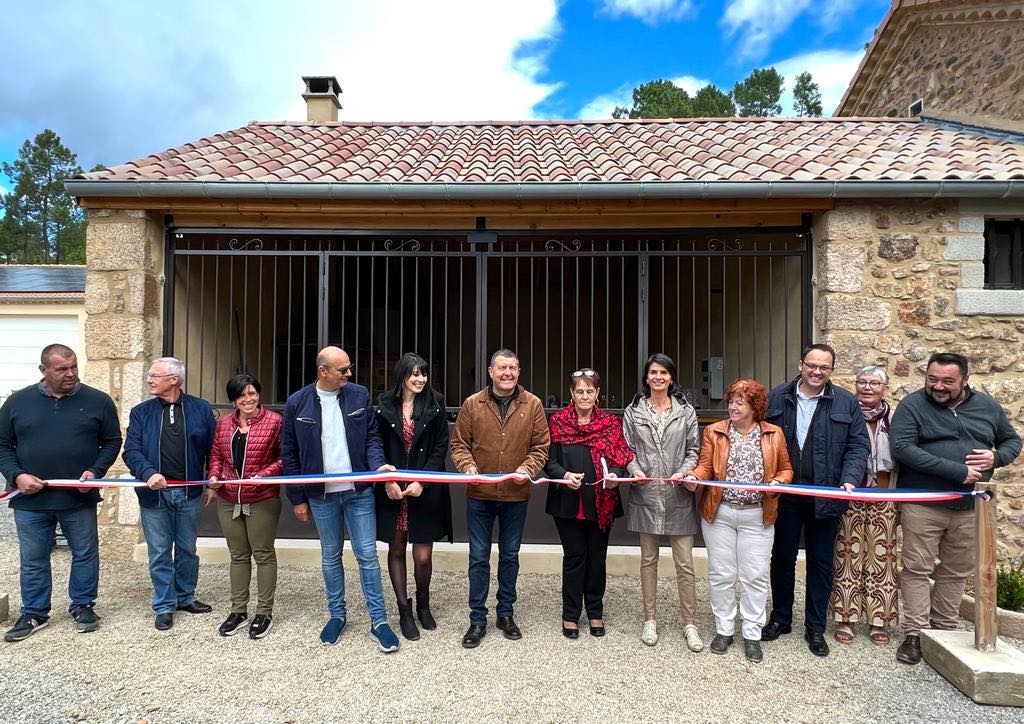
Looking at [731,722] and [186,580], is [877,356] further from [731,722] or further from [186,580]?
[186,580]

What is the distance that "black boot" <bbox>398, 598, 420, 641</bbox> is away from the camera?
3365 millimetres

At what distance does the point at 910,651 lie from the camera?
124 inches

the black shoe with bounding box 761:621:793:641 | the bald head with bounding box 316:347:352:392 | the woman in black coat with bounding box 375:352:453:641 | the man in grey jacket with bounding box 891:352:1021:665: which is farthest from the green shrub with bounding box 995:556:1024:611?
the bald head with bounding box 316:347:352:392

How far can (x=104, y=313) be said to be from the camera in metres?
4.60

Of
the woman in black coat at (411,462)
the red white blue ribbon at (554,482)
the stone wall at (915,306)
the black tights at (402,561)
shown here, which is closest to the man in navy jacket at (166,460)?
→ the red white blue ribbon at (554,482)

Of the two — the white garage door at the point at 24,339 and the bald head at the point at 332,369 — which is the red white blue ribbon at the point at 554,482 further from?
the white garage door at the point at 24,339

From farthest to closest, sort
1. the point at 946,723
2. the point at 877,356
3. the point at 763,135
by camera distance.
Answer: the point at 763,135 → the point at 877,356 → the point at 946,723

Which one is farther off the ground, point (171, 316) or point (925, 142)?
point (925, 142)

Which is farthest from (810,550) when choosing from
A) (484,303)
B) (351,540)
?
(484,303)

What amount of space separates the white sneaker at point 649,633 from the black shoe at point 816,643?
82cm

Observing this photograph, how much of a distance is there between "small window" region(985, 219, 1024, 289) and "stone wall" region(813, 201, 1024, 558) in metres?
0.23

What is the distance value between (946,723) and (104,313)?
18.7ft

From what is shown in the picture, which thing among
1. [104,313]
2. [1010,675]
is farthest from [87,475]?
[1010,675]

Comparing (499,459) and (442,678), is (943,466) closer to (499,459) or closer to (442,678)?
(499,459)
